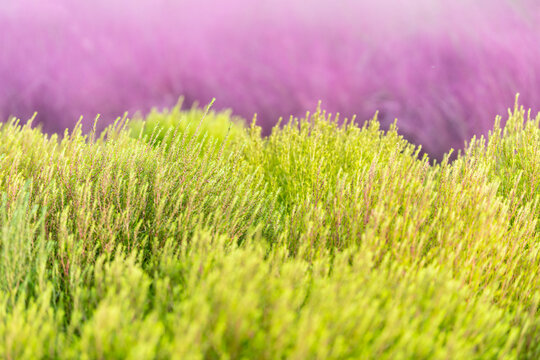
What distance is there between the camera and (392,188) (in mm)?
3160

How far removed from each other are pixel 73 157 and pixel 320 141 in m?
2.78

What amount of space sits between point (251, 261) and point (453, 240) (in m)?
1.59

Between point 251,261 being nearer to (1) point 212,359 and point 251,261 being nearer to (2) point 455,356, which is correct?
(1) point 212,359

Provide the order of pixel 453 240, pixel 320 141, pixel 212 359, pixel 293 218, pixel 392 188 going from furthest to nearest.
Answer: pixel 320 141, pixel 293 218, pixel 392 188, pixel 453 240, pixel 212 359

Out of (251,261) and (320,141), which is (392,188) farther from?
(320,141)

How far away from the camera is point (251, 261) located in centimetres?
191

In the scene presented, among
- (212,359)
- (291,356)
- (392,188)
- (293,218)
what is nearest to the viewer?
(291,356)

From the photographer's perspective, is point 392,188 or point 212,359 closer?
point 212,359

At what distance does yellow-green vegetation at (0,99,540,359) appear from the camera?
68.2 inches

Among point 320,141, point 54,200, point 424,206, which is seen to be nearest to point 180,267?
point 54,200

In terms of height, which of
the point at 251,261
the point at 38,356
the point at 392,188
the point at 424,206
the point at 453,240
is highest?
the point at 392,188

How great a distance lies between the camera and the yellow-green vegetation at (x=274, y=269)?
1733 mm

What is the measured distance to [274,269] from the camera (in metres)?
2.32

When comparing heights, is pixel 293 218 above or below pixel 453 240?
above
